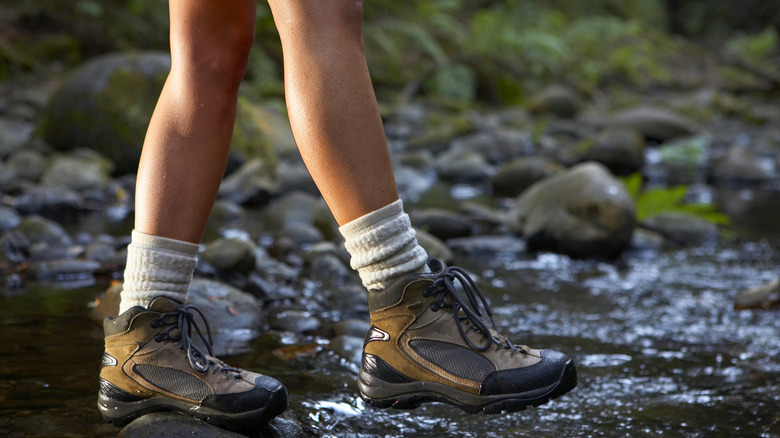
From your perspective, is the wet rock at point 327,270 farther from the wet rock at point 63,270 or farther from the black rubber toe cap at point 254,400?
the black rubber toe cap at point 254,400

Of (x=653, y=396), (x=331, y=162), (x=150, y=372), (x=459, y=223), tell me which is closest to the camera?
(x=331, y=162)

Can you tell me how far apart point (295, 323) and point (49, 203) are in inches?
123

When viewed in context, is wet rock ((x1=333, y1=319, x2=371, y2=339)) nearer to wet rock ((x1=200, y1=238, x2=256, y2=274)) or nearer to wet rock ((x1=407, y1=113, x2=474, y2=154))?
wet rock ((x1=200, y1=238, x2=256, y2=274))

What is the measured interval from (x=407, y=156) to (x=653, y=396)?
239 inches

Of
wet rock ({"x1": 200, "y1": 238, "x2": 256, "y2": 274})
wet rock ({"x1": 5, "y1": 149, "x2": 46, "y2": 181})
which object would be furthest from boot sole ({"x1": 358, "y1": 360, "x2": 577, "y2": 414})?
wet rock ({"x1": 5, "y1": 149, "x2": 46, "y2": 181})

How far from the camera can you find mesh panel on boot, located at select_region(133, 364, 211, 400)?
1.74 meters

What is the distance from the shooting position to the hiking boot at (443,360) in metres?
1.66

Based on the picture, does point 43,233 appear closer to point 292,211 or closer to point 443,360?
point 292,211

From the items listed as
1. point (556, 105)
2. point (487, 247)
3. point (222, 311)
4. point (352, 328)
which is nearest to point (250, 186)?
point (487, 247)

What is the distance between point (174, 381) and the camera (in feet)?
5.76

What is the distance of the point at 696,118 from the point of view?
12.4 m

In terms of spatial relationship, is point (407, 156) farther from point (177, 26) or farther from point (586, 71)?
point (586, 71)

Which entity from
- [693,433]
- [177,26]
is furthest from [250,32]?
[693,433]

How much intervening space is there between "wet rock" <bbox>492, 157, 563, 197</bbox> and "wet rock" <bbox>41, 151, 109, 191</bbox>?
136 inches
